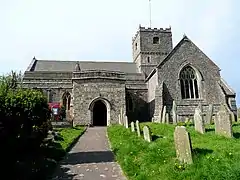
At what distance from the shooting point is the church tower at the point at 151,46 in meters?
44.6

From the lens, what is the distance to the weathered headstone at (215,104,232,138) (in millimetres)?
10914

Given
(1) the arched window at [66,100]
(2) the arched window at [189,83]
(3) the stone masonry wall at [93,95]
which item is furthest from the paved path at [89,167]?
(1) the arched window at [66,100]

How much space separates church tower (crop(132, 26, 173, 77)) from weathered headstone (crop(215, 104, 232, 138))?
32.2m

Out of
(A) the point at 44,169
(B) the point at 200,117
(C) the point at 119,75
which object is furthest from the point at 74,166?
(C) the point at 119,75

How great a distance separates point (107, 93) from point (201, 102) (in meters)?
10.4

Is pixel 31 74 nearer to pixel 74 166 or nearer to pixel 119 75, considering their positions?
pixel 119 75

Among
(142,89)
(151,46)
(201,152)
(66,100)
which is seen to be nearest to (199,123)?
(201,152)

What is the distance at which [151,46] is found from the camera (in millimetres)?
45688

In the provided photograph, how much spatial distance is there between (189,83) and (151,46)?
16.0 meters

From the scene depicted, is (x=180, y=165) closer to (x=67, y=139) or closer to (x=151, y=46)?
(x=67, y=139)

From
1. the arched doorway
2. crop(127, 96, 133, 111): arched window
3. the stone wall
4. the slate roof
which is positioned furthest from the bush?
the slate roof

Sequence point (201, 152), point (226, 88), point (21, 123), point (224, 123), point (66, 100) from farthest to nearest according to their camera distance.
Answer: point (66, 100)
point (226, 88)
point (224, 123)
point (21, 123)
point (201, 152)

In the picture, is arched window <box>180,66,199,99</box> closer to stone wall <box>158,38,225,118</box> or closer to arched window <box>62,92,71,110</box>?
stone wall <box>158,38,225,118</box>

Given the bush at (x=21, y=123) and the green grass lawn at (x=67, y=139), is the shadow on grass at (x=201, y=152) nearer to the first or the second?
the bush at (x=21, y=123)
